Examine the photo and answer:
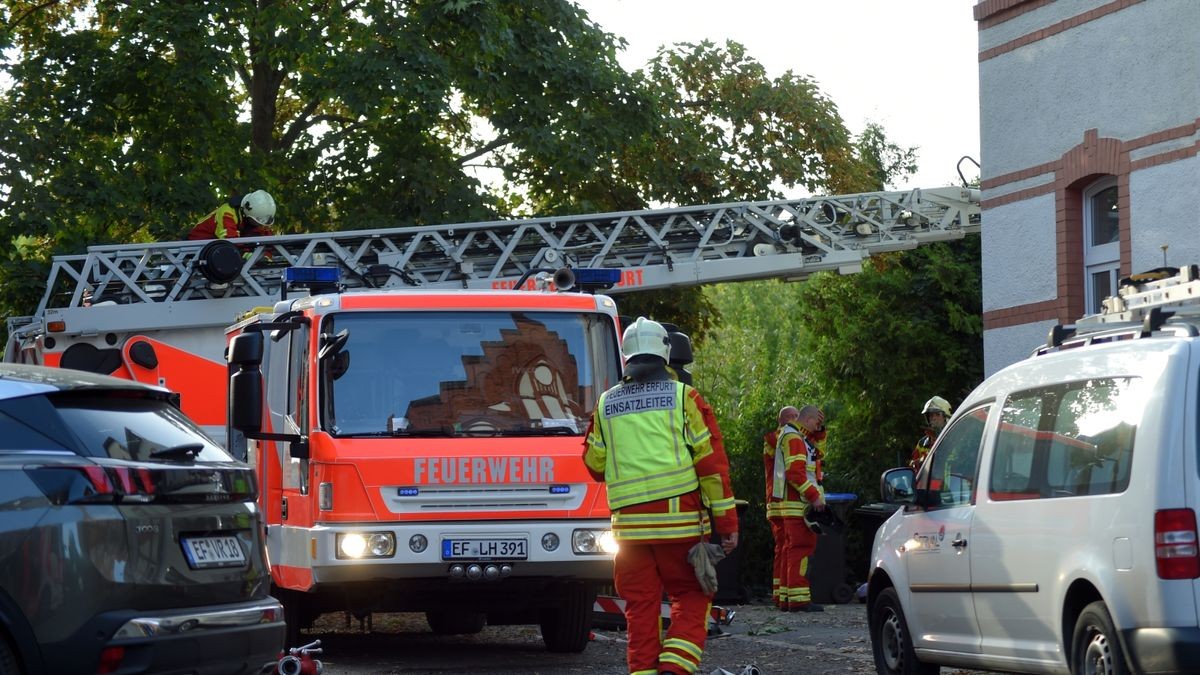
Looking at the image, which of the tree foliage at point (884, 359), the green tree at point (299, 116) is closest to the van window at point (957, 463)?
the tree foliage at point (884, 359)

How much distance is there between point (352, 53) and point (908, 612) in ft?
49.9

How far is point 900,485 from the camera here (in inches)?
373

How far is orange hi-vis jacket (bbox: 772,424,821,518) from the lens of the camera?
1595 cm

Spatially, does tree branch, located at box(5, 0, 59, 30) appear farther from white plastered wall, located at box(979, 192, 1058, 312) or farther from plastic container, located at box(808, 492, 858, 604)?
white plastered wall, located at box(979, 192, 1058, 312)

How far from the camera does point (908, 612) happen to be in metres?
9.37

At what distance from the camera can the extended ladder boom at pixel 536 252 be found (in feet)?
49.3

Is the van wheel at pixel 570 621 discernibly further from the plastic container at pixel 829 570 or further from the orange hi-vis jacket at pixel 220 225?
the orange hi-vis jacket at pixel 220 225

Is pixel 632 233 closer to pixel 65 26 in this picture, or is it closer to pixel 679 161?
pixel 679 161

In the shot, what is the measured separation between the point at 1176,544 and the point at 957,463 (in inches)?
89.0

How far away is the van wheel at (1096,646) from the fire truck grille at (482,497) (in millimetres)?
4046

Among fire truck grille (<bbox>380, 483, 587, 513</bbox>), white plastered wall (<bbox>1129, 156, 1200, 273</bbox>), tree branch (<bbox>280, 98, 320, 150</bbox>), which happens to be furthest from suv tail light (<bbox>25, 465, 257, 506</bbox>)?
tree branch (<bbox>280, 98, 320, 150</bbox>)

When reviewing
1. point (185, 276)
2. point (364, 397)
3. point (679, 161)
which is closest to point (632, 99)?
point (679, 161)

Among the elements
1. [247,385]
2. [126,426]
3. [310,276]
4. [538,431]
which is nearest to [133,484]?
[126,426]

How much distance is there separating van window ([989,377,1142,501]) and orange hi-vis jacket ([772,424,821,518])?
7459 mm
